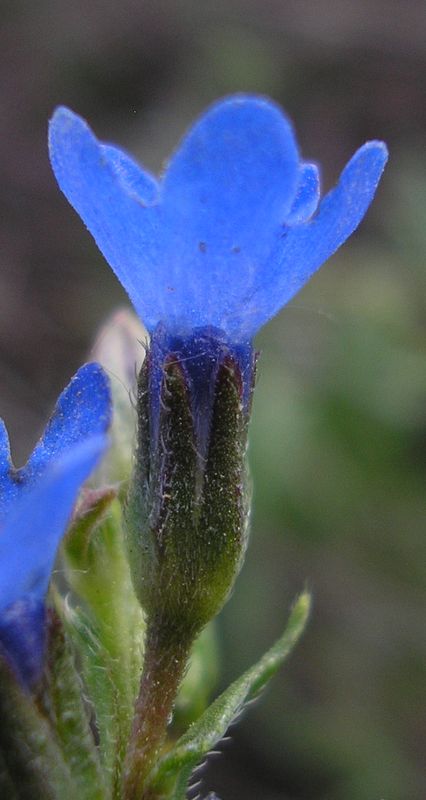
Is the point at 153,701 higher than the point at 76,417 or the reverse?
the reverse

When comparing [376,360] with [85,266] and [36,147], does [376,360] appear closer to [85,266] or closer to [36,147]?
[85,266]

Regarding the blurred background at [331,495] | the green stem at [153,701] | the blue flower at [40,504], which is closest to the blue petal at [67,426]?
the blue flower at [40,504]

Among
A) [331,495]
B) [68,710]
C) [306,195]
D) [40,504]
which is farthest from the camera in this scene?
[331,495]

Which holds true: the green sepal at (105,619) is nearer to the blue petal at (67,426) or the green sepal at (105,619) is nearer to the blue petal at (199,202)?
the blue petal at (67,426)

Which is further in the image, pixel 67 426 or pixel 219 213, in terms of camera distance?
pixel 67 426

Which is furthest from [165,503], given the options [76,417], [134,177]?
[134,177]

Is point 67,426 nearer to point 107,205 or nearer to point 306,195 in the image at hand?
point 107,205
